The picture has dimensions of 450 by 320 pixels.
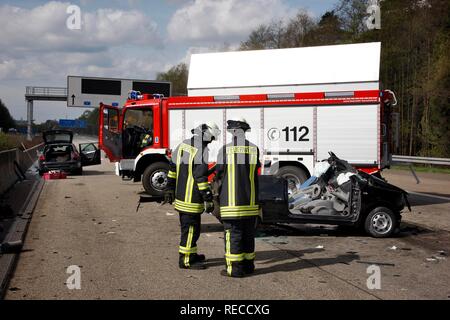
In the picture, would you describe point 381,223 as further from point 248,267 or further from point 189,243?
point 189,243

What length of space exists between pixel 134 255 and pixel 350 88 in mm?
7840

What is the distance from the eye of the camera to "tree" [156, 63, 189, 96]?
6551cm

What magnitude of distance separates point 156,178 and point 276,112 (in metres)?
3.47

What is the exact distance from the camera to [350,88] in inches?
512

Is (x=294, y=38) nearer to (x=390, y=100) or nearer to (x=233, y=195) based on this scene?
(x=390, y=100)

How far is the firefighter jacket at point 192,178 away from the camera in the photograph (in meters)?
6.39

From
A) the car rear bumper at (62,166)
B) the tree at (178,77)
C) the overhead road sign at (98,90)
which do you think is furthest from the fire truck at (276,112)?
the tree at (178,77)

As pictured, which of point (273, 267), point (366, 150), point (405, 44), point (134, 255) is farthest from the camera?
point (405, 44)

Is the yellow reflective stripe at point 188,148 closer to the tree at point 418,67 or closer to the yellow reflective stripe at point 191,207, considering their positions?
the yellow reflective stripe at point 191,207

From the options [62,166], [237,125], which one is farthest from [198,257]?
[62,166]

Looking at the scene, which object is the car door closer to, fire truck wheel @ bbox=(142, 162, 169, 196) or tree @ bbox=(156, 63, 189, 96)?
fire truck wheel @ bbox=(142, 162, 169, 196)

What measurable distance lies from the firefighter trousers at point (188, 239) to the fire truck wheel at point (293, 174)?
6129 mm
